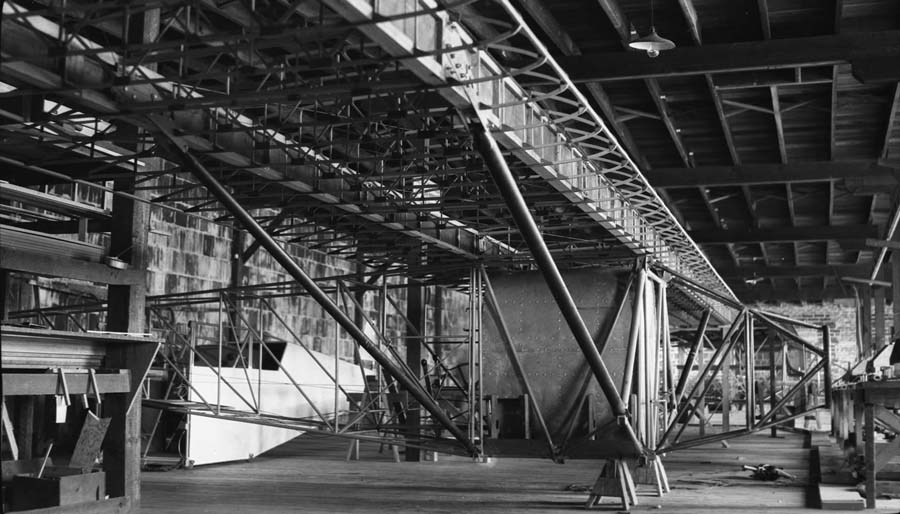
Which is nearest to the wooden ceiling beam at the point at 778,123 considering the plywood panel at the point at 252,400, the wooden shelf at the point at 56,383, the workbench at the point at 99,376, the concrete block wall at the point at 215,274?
the concrete block wall at the point at 215,274

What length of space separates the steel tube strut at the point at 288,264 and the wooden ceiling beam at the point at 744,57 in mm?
5236

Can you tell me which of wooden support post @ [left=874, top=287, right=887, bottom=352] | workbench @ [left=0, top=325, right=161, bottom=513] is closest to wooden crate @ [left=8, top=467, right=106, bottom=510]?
workbench @ [left=0, top=325, right=161, bottom=513]

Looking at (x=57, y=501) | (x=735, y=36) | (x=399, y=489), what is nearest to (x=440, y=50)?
(x=57, y=501)

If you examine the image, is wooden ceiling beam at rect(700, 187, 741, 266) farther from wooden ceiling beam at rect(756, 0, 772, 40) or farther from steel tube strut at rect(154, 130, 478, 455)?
steel tube strut at rect(154, 130, 478, 455)

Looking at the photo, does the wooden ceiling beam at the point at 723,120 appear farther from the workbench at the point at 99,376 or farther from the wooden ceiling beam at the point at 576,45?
the workbench at the point at 99,376

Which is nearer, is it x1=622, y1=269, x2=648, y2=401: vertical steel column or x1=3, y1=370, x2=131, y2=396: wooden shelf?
x1=3, y1=370, x2=131, y2=396: wooden shelf

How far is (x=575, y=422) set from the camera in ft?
48.3

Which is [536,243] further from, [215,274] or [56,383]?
[215,274]

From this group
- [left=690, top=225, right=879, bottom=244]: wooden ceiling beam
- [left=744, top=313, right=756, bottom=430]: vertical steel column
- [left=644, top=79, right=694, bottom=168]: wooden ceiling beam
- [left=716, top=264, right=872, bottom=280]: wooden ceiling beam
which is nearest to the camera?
[left=744, top=313, right=756, bottom=430]: vertical steel column

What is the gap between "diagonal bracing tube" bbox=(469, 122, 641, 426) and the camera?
31.4 ft

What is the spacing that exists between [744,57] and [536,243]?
5593 millimetres

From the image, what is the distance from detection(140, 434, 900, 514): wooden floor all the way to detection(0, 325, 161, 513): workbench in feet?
3.66

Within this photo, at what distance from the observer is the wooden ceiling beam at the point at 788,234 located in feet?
101

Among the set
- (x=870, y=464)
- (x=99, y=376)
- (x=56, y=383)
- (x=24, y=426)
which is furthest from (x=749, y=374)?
(x=24, y=426)
